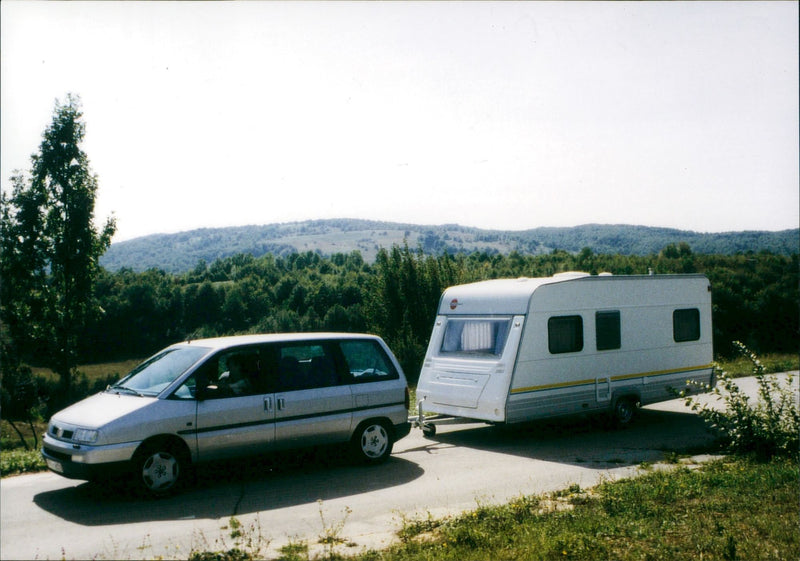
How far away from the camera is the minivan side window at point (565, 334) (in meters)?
11.1

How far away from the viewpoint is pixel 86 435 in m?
7.04

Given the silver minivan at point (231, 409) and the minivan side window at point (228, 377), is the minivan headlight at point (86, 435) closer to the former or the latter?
the silver minivan at point (231, 409)

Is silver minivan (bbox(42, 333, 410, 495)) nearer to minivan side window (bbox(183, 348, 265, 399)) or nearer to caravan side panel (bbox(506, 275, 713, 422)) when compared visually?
minivan side window (bbox(183, 348, 265, 399))

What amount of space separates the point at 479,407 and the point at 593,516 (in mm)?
4097

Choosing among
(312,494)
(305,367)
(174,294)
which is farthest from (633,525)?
(174,294)

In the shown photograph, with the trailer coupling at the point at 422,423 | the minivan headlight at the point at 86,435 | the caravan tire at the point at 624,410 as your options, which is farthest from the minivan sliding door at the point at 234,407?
the caravan tire at the point at 624,410

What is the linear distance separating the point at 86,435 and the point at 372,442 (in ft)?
11.7

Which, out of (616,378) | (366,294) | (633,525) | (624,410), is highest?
(366,294)

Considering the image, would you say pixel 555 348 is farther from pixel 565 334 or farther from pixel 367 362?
pixel 367 362

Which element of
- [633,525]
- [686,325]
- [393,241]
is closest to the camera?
[633,525]

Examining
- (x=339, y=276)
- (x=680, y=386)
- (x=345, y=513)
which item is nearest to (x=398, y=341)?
(x=680, y=386)

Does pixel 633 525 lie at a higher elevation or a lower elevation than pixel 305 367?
lower

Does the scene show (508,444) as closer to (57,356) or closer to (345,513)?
(345,513)

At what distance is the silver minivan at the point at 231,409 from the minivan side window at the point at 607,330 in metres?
4.17
